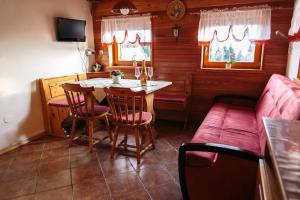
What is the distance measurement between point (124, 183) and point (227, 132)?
119 cm

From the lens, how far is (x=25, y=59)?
316 centimetres

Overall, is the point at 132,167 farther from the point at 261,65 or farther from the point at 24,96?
the point at 261,65

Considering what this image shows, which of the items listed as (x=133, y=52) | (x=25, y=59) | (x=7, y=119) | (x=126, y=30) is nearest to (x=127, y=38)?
(x=126, y=30)

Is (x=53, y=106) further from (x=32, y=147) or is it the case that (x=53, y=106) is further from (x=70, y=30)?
(x=70, y=30)

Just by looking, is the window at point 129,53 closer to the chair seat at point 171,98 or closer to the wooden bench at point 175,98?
the wooden bench at point 175,98

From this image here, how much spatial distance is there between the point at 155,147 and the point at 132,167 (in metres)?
0.56

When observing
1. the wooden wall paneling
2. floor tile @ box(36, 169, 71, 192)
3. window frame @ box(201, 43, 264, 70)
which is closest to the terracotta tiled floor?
floor tile @ box(36, 169, 71, 192)

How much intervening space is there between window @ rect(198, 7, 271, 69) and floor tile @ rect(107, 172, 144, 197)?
2328 millimetres

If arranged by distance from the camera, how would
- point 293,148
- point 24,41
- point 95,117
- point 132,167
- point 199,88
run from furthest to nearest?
point 199,88 < point 24,41 < point 95,117 < point 132,167 < point 293,148

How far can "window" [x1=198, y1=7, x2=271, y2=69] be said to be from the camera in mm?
3236

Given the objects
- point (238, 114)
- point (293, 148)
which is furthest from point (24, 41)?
point (293, 148)

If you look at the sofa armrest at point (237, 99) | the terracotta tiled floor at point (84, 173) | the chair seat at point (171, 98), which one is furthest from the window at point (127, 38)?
the terracotta tiled floor at point (84, 173)

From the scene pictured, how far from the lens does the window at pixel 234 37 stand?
3236 millimetres

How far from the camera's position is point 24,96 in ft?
10.5
